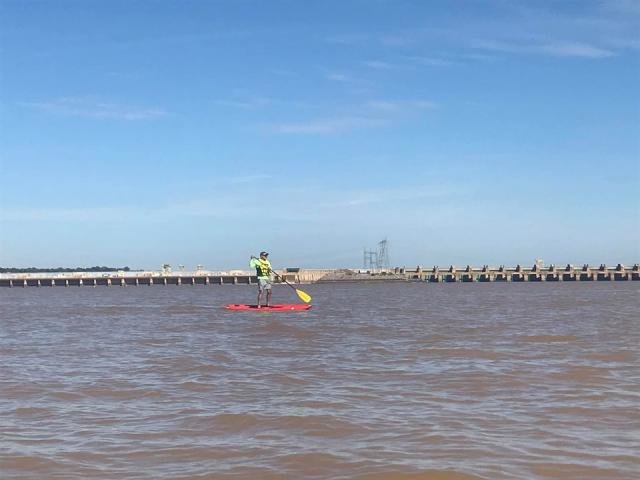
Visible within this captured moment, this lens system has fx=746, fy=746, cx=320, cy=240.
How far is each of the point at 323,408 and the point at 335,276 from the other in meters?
114

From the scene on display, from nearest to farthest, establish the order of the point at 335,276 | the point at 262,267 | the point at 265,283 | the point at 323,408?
the point at 323,408 < the point at 262,267 < the point at 265,283 < the point at 335,276

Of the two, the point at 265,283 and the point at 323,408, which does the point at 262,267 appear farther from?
the point at 323,408

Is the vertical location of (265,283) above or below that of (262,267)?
below

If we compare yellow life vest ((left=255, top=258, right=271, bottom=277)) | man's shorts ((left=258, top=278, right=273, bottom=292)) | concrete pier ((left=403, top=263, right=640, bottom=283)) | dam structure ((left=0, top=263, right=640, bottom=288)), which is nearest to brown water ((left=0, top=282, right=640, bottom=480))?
yellow life vest ((left=255, top=258, right=271, bottom=277))

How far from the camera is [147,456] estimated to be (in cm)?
724

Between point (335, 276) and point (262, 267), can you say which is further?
point (335, 276)

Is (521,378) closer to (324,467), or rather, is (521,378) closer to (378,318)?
(324,467)

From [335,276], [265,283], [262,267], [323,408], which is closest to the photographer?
[323,408]

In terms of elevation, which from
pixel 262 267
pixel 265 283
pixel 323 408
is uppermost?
pixel 262 267

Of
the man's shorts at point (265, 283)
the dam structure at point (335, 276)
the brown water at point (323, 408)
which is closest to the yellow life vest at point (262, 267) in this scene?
the man's shorts at point (265, 283)

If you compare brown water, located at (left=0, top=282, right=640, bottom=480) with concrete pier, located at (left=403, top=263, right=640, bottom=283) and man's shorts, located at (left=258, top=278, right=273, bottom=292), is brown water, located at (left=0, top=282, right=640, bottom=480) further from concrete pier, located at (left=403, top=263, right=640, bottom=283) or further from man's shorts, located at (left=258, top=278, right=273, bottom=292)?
concrete pier, located at (left=403, top=263, right=640, bottom=283)

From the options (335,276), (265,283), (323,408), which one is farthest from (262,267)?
(335,276)

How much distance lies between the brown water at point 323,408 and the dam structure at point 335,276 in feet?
320

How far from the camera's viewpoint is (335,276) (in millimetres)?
123000
